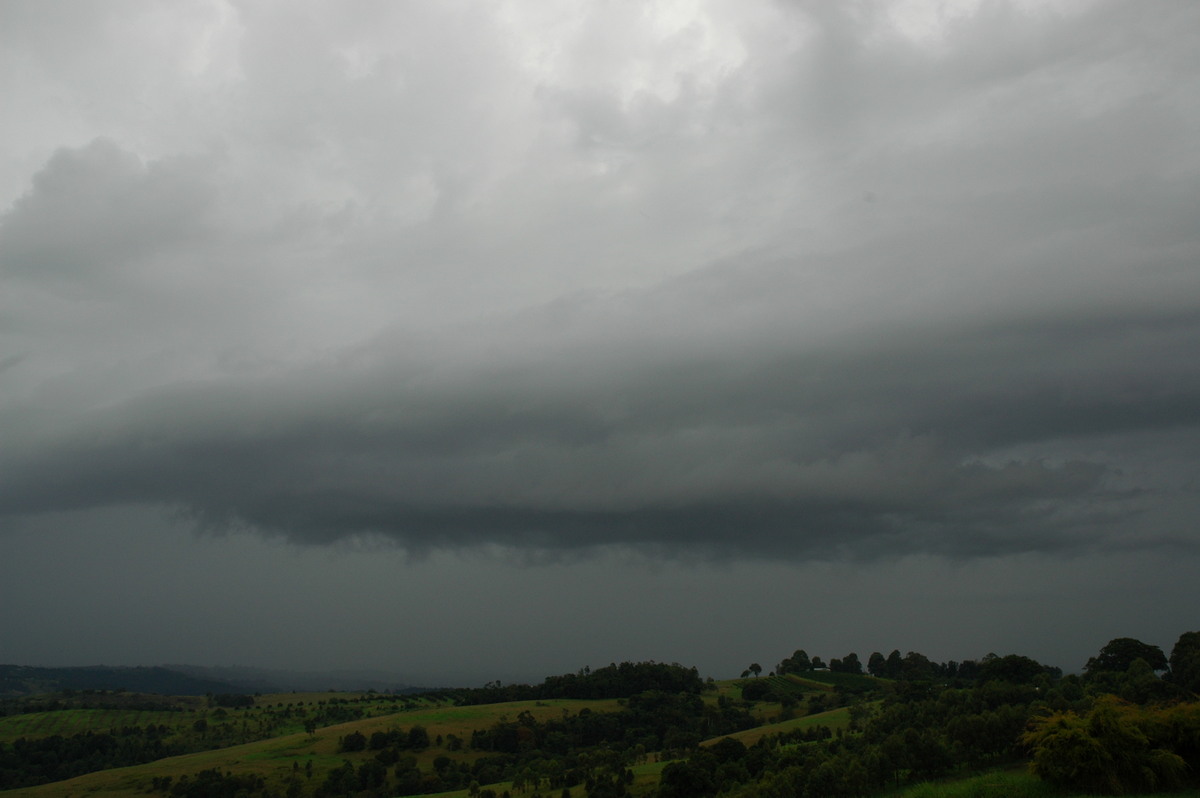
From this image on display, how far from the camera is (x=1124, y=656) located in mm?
129375

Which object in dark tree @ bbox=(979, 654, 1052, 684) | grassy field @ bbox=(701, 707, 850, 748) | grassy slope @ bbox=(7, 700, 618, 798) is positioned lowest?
grassy slope @ bbox=(7, 700, 618, 798)

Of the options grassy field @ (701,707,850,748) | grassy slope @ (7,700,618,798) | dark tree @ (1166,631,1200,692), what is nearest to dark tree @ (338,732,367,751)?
grassy slope @ (7,700,618,798)

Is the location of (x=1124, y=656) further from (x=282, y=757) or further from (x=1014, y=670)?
(x=282, y=757)

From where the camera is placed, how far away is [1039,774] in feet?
173

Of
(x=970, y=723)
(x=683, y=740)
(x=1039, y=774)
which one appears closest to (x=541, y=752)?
(x=683, y=740)

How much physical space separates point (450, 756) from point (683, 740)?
43270 millimetres

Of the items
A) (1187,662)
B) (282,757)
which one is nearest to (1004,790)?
(1187,662)

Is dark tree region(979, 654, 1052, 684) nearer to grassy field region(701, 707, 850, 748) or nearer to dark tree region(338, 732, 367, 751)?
grassy field region(701, 707, 850, 748)

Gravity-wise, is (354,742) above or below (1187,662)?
below

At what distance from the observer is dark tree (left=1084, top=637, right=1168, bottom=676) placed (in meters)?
126

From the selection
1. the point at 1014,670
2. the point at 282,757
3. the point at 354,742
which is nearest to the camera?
the point at 1014,670

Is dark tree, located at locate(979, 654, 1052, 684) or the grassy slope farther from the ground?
dark tree, located at locate(979, 654, 1052, 684)

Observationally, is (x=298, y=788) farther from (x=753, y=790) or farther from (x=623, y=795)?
(x=753, y=790)

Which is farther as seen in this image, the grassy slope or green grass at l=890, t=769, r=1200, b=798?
the grassy slope
